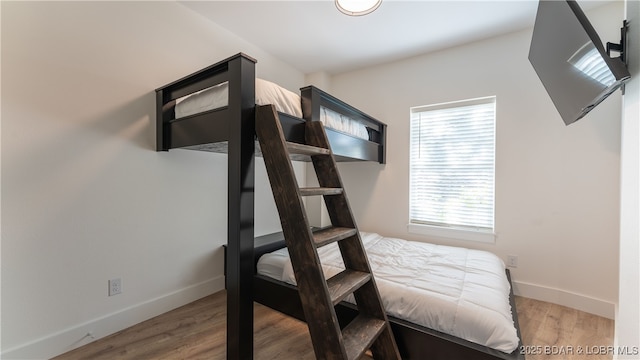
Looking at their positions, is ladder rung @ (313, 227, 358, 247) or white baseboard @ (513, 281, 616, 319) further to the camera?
white baseboard @ (513, 281, 616, 319)

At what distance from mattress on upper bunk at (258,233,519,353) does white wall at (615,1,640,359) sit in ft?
1.43

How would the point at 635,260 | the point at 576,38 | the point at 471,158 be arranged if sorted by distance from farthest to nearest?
1. the point at 471,158
2. the point at 576,38
3. the point at 635,260

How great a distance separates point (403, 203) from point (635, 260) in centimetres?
223

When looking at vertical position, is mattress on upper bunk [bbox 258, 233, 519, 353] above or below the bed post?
below

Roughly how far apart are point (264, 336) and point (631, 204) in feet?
6.63

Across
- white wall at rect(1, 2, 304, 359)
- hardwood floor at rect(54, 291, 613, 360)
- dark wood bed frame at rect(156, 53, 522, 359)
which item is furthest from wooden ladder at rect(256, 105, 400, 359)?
white wall at rect(1, 2, 304, 359)

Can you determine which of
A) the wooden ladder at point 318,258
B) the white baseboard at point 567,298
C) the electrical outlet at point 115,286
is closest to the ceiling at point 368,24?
the wooden ladder at point 318,258

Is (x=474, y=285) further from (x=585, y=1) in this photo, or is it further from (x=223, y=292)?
(x=585, y=1)

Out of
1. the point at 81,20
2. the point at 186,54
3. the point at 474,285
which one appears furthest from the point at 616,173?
the point at 81,20

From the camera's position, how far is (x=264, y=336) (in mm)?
1781

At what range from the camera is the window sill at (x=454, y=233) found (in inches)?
102

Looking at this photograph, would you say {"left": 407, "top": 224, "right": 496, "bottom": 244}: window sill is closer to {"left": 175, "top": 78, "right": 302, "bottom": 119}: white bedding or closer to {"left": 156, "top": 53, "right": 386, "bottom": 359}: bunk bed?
{"left": 156, "top": 53, "right": 386, "bottom": 359}: bunk bed

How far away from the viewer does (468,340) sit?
1289mm

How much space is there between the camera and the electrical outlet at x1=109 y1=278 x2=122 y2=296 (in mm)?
1817
